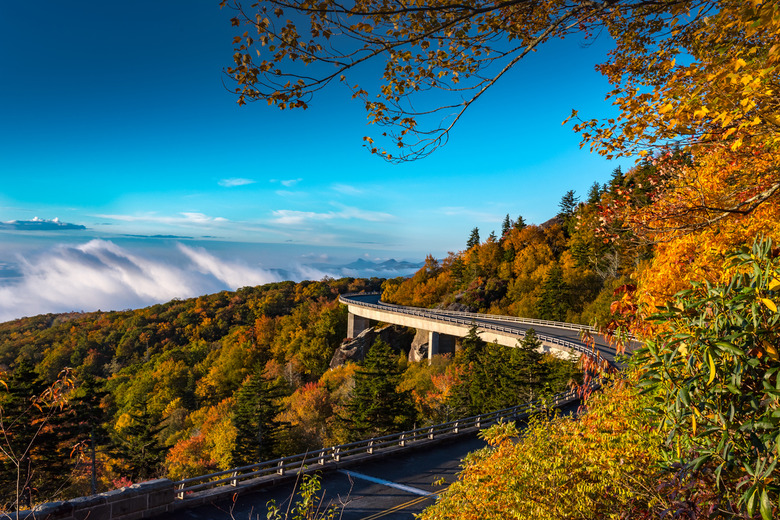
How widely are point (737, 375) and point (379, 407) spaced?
83.7 ft

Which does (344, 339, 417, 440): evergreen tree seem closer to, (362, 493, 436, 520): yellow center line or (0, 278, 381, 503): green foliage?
(0, 278, 381, 503): green foliage

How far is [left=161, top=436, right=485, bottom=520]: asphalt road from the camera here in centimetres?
1140

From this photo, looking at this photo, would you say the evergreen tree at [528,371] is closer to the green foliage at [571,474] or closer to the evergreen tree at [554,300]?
the green foliage at [571,474]

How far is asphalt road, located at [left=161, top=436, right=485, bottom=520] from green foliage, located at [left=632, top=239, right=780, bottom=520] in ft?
24.9

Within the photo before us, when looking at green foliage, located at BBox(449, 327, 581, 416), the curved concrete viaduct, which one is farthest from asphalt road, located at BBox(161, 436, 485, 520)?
the curved concrete viaduct

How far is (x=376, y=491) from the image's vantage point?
43.2ft

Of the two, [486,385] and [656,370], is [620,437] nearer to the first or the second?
A: [656,370]

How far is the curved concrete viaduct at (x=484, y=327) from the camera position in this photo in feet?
116

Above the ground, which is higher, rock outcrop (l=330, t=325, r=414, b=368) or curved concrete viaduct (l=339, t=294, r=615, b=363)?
curved concrete viaduct (l=339, t=294, r=615, b=363)

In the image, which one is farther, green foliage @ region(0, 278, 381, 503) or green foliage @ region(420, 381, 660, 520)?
green foliage @ region(0, 278, 381, 503)

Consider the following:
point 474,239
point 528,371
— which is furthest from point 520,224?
point 528,371

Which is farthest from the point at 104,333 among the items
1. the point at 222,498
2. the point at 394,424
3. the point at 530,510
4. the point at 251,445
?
the point at 530,510

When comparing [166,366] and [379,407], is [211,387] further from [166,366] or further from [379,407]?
[379,407]

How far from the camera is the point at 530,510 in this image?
575 cm
